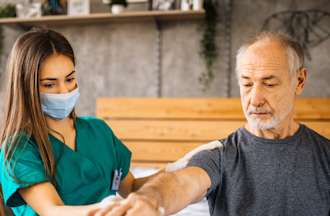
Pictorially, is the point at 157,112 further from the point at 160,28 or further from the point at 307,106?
the point at 307,106

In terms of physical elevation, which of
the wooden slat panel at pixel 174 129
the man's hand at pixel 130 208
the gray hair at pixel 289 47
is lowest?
the wooden slat panel at pixel 174 129

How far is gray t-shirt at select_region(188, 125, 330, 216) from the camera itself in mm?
1083

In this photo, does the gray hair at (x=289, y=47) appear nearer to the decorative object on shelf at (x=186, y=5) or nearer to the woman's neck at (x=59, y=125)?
the woman's neck at (x=59, y=125)

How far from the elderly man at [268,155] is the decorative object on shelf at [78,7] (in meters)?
2.59

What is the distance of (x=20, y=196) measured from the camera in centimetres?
112

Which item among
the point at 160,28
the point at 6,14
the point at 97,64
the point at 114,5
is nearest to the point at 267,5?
the point at 160,28

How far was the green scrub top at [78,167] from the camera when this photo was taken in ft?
3.56

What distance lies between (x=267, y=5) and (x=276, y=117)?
8.16 ft

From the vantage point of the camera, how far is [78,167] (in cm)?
129

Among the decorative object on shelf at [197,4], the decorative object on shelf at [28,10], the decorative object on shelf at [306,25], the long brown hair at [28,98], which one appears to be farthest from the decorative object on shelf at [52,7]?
the long brown hair at [28,98]

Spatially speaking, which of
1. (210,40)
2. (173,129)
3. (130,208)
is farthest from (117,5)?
(130,208)

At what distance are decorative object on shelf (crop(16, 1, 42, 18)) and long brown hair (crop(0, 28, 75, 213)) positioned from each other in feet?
8.19

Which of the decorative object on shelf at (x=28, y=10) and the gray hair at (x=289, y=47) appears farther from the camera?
the decorative object on shelf at (x=28, y=10)

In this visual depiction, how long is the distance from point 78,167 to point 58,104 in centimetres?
21
